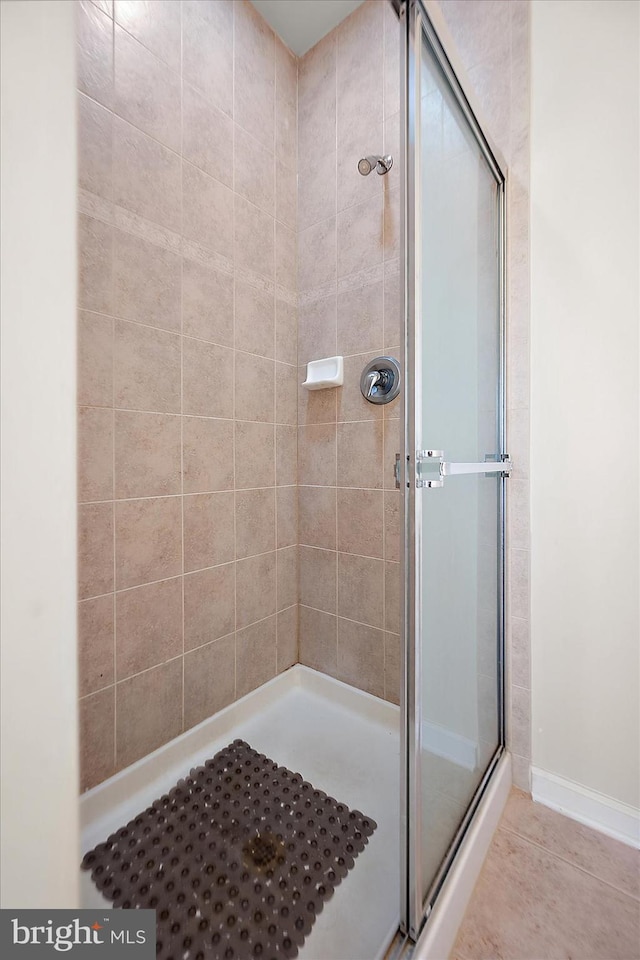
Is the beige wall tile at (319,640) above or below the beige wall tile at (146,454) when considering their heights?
below

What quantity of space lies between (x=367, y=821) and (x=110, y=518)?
3.62 feet

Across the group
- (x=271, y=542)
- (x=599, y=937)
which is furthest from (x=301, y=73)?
(x=599, y=937)

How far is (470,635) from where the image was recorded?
1.02 metres

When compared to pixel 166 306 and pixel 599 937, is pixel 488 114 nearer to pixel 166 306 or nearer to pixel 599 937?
pixel 166 306

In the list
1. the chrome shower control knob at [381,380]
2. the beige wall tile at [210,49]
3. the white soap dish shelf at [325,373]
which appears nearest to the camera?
the beige wall tile at [210,49]

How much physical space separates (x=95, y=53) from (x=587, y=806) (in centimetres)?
250

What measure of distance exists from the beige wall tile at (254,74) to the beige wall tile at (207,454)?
1.16 metres

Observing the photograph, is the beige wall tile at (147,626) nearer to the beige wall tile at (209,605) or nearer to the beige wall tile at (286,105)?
the beige wall tile at (209,605)

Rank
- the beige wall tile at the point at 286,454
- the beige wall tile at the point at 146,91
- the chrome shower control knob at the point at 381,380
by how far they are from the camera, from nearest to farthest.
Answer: the beige wall tile at the point at 146,91 < the chrome shower control knob at the point at 381,380 < the beige wall tile at the point at 286,454

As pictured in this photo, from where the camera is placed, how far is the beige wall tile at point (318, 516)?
66.9 inches

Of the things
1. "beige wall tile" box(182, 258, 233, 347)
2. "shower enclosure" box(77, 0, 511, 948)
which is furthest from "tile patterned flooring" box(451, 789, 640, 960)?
"beige wall tile" box(182, 258, 233, 347)

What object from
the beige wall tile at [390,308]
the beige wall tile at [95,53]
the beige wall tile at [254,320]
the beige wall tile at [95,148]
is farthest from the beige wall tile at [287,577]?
the beige wall tile at [95,53]

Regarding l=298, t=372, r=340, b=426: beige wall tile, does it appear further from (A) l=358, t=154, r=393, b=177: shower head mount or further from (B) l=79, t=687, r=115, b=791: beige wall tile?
(B) l=79, t=687, r=115, b=791: beige wall tile

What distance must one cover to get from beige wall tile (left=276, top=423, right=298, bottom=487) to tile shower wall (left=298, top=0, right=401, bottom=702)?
32 millimetres
